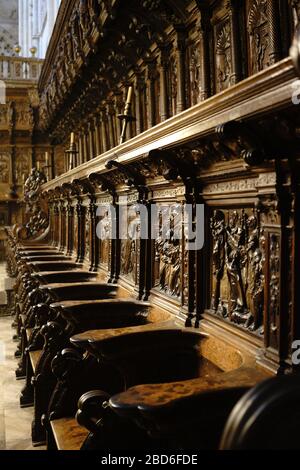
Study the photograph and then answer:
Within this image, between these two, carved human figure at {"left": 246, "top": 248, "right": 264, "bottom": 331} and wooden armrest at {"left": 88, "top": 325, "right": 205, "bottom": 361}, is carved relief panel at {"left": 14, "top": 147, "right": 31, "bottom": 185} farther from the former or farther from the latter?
carved human figure at {"left": 246, "top": 248, "right": 264, "bottom": 331}

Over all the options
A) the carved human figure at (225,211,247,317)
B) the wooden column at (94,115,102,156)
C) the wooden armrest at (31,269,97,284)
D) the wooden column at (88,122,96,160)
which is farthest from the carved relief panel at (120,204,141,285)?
the wooden column at (88,122,96,160)

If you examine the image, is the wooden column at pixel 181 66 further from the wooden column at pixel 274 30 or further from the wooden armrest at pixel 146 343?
the wooden armrest at pixel 146 343

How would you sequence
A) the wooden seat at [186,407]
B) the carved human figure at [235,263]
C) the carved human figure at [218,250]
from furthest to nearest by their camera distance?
1. the carved human figure at [218,250]
2. the carved human figure at [235,263]
3. the wooden seat at [186,407]

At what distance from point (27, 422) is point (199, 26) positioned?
2.74m

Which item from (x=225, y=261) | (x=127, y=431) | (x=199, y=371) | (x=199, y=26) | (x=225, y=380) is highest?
(x=199, y=26)

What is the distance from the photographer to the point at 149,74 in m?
3.84

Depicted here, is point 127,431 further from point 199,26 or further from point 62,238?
point 62,238

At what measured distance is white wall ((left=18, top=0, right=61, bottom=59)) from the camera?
1492cm

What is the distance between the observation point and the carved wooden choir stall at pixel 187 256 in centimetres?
117

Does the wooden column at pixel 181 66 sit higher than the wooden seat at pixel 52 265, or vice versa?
the wooden column at pixel 181 66

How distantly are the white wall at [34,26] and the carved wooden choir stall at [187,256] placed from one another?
39.5 ft

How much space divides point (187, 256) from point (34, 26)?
1697 cm

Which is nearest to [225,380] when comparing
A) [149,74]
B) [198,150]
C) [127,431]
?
[127,431]

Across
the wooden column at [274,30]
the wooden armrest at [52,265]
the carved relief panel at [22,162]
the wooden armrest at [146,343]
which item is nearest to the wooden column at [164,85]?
the wooden column at [274,30]
